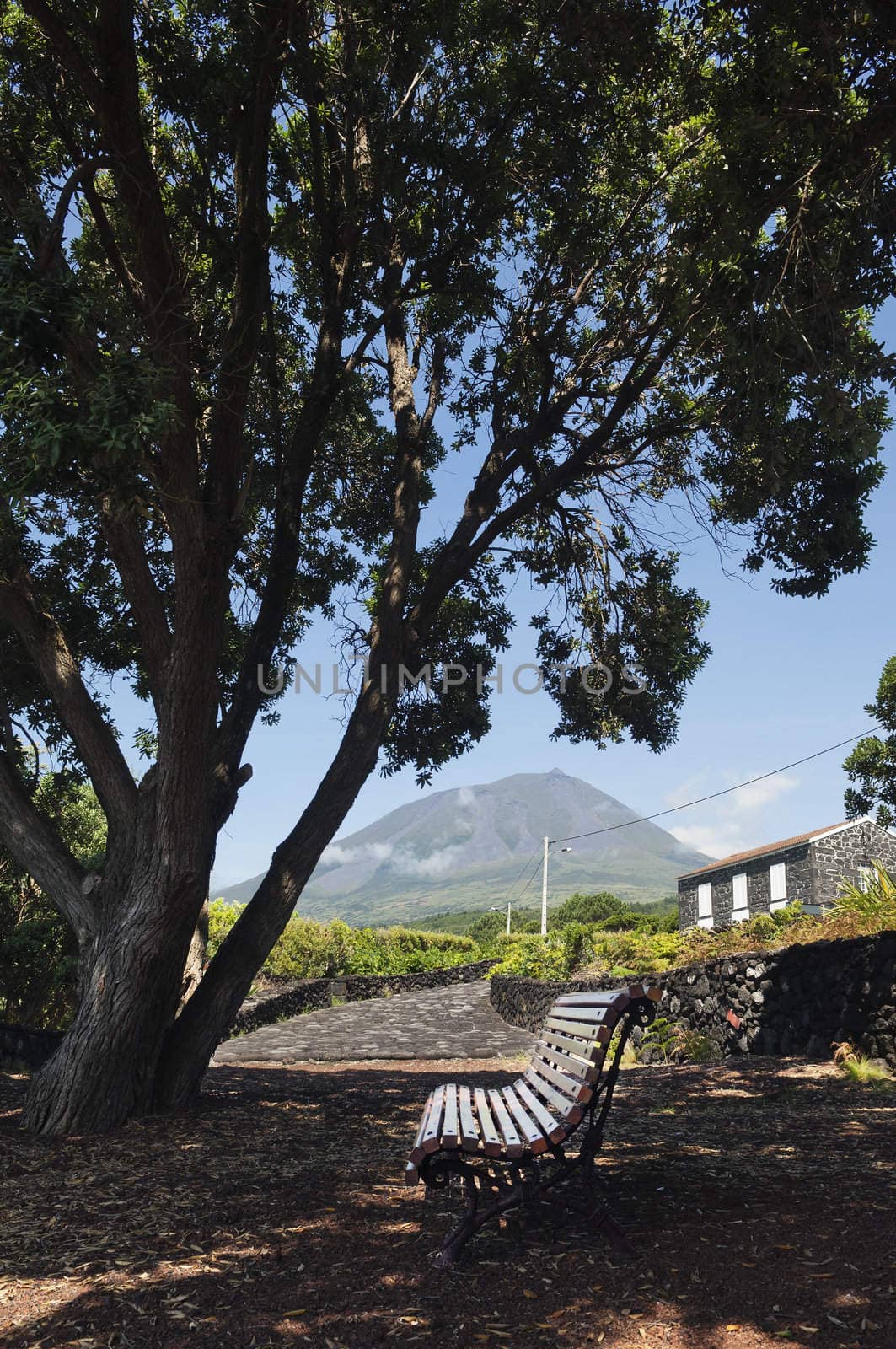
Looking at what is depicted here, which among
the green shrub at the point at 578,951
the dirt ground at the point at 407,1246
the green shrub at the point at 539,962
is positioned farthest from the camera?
the green shrub at the point at 539,962

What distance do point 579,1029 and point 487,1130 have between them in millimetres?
631

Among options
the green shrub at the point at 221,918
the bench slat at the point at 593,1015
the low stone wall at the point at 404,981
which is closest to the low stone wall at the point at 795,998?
the bench slat at the point at 593,1015

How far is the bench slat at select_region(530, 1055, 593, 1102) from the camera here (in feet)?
11.6

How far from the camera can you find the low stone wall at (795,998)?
8.12 m

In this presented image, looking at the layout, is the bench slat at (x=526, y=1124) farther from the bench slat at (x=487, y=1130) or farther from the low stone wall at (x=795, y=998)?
the low stone wall at (x=795, y=998)

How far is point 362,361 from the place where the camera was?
9695 mm

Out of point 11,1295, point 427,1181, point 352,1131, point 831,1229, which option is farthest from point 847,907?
point 11,1295

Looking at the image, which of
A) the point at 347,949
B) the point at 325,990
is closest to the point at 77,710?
the point at 325,990

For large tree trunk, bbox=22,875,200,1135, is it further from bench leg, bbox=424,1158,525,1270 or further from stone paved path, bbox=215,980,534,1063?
stone paved path, bbox=215,980,534,1063

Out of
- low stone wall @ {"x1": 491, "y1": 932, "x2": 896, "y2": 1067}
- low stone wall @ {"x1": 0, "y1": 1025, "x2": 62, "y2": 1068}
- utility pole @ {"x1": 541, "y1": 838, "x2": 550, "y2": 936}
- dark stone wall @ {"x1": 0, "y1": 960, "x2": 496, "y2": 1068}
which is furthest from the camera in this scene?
utility pole @ {"x1": 541, "y1": 838, "x2": 550, "y2": 936}

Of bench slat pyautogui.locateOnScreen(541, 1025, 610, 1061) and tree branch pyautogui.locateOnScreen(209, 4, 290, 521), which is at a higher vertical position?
tree branch pyautogui.locateOnScreen(209, 4, 290, 521)

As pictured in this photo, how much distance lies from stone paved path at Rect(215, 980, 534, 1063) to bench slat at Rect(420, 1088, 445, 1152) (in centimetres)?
813

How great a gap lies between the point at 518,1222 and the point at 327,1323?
118 centimetres

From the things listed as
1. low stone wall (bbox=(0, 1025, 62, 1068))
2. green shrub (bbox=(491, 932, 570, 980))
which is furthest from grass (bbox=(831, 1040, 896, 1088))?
green shrub (bbox=(491, 932, 570, 980))
